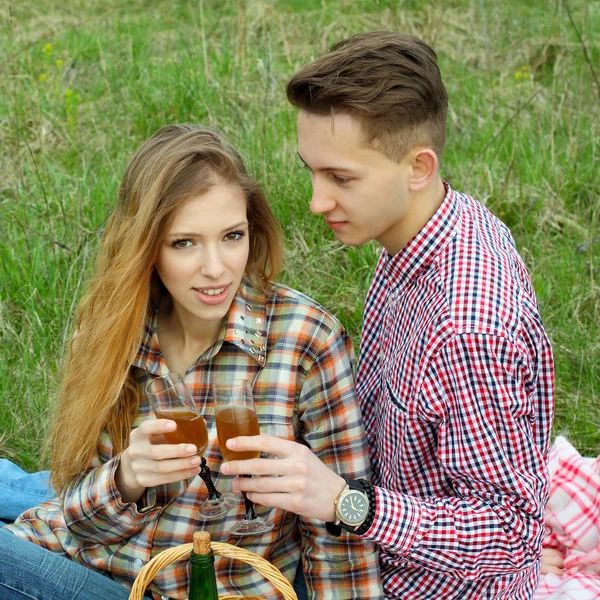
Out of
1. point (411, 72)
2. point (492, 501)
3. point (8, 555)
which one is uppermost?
point (411, 72)

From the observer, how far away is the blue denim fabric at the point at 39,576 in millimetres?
2453

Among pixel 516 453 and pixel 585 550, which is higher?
pixel 516 453

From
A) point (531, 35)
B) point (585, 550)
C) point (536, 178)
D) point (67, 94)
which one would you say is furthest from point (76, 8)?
point (585, 550)

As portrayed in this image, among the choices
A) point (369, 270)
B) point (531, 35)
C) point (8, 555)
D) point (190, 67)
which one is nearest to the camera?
point (8, 555)

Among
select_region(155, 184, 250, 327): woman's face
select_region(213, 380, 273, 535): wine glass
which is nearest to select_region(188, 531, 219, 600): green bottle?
select_region(213, 380, 273, 535): wine glass

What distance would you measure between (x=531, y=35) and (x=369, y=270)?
10.2 feet

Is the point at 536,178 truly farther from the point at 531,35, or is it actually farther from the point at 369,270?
the point at 531,35

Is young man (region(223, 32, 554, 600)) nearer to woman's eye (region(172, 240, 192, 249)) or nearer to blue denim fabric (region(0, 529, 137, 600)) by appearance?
woman's eye (region(172, 240, 192, 249))

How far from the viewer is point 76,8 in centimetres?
775

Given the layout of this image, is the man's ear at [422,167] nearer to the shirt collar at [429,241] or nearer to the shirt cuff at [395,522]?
the shirt collar at [429,241]

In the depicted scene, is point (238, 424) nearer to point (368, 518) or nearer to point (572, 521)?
point (368, 518)

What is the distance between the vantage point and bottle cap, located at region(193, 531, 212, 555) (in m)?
2.10

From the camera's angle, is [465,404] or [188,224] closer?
[465,404]

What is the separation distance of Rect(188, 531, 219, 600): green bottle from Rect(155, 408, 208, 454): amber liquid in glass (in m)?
0.26
